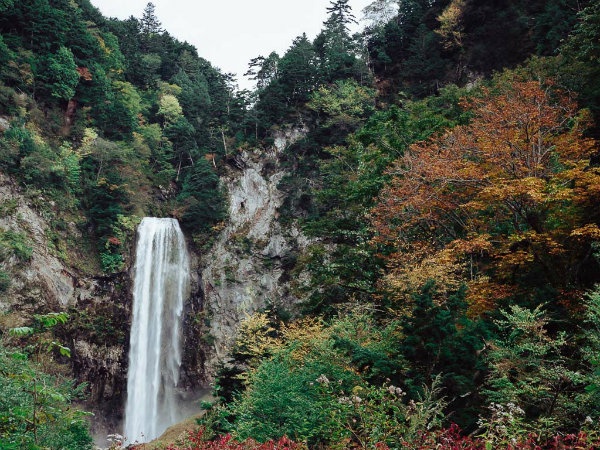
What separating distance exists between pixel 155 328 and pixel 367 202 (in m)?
17.7

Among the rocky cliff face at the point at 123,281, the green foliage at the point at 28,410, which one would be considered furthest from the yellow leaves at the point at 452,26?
the green foliage at the point at 28,410

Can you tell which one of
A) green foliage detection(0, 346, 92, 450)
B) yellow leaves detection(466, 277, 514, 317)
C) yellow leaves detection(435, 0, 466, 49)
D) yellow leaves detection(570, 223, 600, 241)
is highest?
yellow leaves detection(435, 0, 466, 49)

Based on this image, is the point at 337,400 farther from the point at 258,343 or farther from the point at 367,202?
the point at 367,202

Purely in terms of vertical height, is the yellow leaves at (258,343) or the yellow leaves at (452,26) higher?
the yellow leaves at (452,26)

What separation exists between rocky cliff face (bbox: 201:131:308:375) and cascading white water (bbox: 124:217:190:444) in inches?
85.2

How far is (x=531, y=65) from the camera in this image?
17.8 metres

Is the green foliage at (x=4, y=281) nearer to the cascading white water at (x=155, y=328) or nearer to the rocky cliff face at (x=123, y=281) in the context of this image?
the rocky cliff face at (x=123, y=281)

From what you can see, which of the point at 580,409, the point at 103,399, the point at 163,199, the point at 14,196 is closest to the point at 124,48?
the point at 163,199

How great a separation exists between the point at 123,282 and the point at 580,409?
84.7ft

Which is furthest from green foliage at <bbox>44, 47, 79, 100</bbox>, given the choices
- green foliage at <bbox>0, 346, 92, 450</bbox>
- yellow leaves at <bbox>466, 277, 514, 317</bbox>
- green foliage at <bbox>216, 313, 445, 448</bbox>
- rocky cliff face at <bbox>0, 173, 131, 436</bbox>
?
yellow leaves at <bbox>466, 277, 514, 317</bbox>

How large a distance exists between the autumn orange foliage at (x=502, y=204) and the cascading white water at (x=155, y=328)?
1860 centimetres

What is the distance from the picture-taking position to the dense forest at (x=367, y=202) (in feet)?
18.7

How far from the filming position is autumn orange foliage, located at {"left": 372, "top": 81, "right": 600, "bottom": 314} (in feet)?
28.2

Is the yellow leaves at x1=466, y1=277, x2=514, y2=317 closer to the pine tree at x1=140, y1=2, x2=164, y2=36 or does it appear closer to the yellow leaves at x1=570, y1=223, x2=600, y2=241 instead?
the yellow leaves at x1=570, y1=223, x2=600, y2=241
